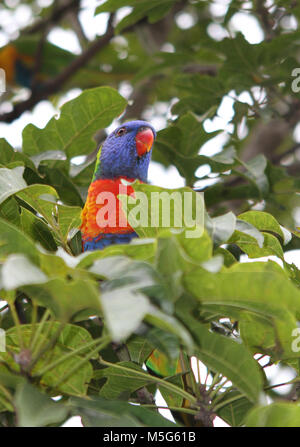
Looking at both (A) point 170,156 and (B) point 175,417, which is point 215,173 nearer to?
(A) point 170,156

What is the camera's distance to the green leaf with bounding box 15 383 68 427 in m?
0.75

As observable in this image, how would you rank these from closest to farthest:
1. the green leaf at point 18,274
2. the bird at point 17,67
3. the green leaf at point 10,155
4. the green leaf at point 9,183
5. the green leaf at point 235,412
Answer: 1. the green leaf at point 18,274
2. the green leaf at point 9,183
3. the green leaf at point 235,412
4. the green leaf at point 10,155
5. the bird at point 17,67

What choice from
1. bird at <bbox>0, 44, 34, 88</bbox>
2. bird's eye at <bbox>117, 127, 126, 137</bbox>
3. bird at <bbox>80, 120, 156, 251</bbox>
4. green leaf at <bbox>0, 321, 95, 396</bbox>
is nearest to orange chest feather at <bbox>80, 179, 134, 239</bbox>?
bird at <bbox>80, 120, 156, 251</bbox>

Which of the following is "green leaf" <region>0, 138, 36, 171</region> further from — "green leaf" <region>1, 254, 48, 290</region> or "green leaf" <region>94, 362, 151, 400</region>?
"green leaf" <region>1, 254, 48, 290</region>

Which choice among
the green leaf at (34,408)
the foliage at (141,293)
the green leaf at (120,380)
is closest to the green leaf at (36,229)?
the foliage at (141,293)

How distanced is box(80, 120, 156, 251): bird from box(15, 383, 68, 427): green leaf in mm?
905

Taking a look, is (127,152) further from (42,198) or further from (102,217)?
(42,198)

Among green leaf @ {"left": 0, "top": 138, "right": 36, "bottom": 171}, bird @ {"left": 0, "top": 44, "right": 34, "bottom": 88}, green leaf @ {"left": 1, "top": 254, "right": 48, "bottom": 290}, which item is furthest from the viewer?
bird @ {"left": 0, "top": 44, "right": 34, "bottom": 88}

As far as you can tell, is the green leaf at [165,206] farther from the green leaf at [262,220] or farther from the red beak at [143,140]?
the red beak at [143,140]

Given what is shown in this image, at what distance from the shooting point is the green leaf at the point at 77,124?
1601mm

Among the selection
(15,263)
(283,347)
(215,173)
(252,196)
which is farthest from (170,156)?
(15,263)

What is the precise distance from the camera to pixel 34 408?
2.55 ft

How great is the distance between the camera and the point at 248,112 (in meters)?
2.26
